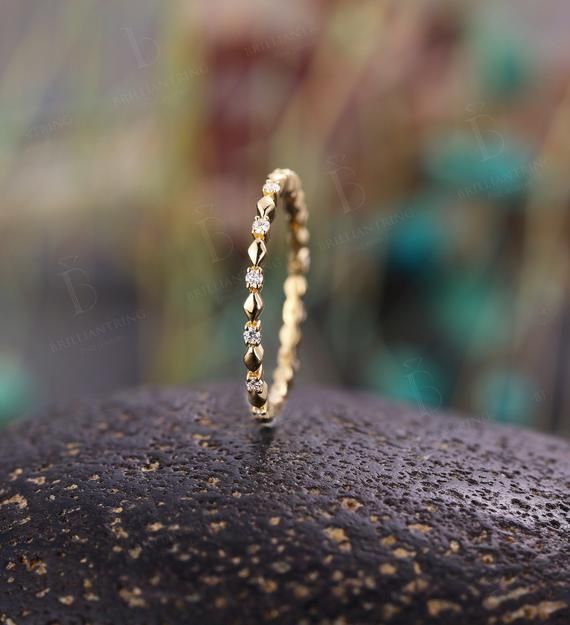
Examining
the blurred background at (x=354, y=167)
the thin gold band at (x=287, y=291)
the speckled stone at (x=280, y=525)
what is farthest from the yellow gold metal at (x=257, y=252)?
the blurred background at (x=354, y=167)

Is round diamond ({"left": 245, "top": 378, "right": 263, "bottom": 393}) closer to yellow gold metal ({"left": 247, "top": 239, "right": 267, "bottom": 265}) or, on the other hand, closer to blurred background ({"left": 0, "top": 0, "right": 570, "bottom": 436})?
yellow gold metal ({"left": 247, "top": 239, "right": 267, "bottom": 265})

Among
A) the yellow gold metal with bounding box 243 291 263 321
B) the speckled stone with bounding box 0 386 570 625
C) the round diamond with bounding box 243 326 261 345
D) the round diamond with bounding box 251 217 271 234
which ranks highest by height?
the round diamond with bounding box 251 217 271 234

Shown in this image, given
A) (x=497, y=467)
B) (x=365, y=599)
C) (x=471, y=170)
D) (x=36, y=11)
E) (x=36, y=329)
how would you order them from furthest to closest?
(x=36, y=329) < (x=36, y=11) < (x=471, y=170) < (x=497, y=467) < (x=365, y=599)

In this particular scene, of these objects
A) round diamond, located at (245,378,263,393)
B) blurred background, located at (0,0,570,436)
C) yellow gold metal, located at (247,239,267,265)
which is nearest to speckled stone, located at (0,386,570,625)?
round diamond, located at (245,378,263,393)

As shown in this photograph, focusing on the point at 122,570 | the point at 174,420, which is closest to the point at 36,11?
the point at 174,420

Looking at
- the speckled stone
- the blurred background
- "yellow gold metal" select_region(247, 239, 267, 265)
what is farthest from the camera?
the blurred background

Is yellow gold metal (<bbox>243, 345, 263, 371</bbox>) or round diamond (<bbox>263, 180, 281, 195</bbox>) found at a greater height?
round diamond (<bbox>263, 180, 281, 195</bbox>)

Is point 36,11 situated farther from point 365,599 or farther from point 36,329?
point 365,599

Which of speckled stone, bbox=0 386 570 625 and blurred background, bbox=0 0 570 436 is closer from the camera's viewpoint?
speckled stone, bbox=0 386 570 625
